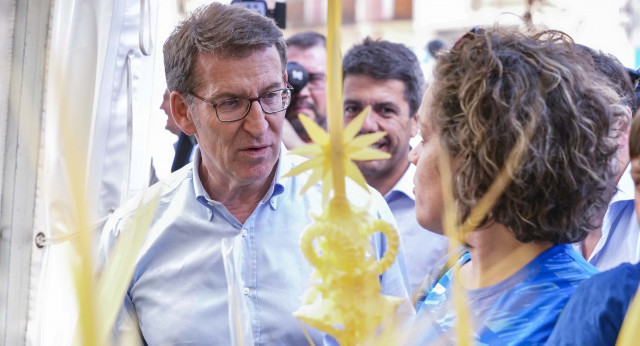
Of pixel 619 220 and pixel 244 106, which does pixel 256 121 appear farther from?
pixel 619 220

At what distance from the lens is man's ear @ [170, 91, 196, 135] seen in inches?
59.9

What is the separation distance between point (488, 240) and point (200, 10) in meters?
0.88

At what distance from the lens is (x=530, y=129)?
32.2 inches

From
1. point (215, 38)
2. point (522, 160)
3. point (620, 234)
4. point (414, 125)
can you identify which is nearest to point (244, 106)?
point (215, 38)

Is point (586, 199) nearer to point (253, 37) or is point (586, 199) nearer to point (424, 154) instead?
point (424, 154)

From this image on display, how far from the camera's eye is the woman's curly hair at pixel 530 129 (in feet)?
2.72

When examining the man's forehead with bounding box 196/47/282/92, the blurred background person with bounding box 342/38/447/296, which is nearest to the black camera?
the blurred background person with bounding box 342/38/447/296

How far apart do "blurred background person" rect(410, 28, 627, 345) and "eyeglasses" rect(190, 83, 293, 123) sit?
1.64 ft

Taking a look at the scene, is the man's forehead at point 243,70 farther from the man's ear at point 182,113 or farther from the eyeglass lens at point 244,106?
the man's ear at point 182,113

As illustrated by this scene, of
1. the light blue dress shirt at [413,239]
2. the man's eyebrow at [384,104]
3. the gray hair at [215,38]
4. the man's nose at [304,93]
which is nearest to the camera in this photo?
the gray hair at [215,38]

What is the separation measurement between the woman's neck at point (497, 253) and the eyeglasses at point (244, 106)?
560 millimetres

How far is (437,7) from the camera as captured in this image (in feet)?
14.1

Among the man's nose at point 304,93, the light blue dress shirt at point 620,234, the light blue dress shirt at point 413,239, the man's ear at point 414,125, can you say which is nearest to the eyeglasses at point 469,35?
the light blue dress shirt at point 620,234

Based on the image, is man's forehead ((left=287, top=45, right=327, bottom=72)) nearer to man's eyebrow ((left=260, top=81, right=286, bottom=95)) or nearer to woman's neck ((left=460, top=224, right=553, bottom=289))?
man's eyebrow ((left=260, top=81, right=286, bottom=95))
